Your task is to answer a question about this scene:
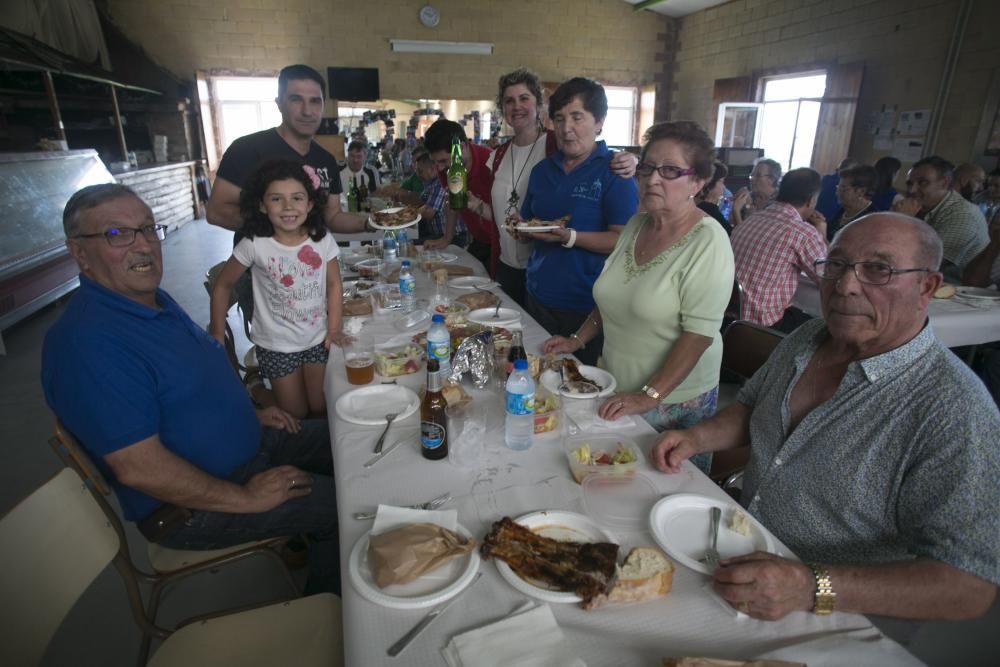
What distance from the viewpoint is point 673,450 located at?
142cm

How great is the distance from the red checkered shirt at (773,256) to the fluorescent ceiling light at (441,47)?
9677 mm

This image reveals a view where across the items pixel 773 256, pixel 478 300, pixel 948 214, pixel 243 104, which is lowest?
pixel 478 300

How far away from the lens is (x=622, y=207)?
2512mm

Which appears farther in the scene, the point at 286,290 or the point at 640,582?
the point at 286,290

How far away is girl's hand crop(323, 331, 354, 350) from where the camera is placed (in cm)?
238

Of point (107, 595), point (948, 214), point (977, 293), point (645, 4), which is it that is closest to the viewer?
point (107, 595)

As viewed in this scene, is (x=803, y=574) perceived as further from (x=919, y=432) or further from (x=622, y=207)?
(x=622, y=207)

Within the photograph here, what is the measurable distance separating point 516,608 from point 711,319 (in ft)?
3.79

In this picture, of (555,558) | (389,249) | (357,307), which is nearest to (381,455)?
(555,558)

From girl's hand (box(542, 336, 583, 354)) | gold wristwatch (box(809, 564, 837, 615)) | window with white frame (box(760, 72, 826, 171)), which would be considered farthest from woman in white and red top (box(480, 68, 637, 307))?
window with white frame (box(760, 72, 826, 171))

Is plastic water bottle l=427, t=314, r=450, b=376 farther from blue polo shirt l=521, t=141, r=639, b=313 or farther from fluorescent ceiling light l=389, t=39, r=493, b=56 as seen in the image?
fluorescent ceiling light l=389, t=39, r=493, b=56

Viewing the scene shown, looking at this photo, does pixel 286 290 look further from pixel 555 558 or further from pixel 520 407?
pixel 555 558

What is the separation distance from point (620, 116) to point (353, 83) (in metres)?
6.30

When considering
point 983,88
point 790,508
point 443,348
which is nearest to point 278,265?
point 443,348
